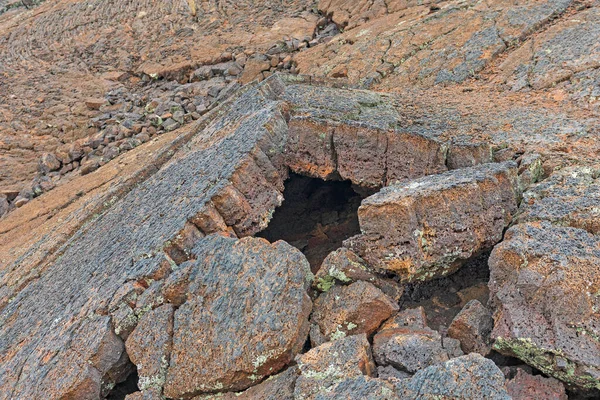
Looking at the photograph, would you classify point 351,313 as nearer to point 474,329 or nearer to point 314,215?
point 474,329

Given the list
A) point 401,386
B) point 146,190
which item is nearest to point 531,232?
point 401,386

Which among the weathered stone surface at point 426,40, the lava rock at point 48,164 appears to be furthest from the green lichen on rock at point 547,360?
the lava rock at point 48,164

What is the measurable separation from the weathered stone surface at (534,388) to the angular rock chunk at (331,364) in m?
0.63

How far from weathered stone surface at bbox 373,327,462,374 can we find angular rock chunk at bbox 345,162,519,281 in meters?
0.37

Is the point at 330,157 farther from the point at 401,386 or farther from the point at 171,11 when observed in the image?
the point at 171,11

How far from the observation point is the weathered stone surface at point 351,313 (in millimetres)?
2699

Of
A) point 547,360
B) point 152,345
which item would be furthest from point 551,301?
point 152,345

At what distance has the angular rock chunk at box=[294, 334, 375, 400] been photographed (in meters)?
2.34

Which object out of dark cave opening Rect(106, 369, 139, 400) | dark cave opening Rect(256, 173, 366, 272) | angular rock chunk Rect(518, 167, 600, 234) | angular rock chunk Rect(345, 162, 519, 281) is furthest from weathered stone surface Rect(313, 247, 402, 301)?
dark cave opening Rect(256, 173, 366, 272)

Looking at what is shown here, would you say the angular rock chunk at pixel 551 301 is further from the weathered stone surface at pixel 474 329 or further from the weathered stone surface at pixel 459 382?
the weathered stone surface at pixel 459 382

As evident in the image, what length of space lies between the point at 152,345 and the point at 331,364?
103 centimetres

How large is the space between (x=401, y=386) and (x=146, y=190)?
299 cm

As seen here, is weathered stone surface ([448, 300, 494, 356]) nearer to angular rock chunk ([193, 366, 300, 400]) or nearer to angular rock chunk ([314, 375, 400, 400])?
angular rock chunk ([314, 375, 400, 400])

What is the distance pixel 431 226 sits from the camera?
2812 mm
